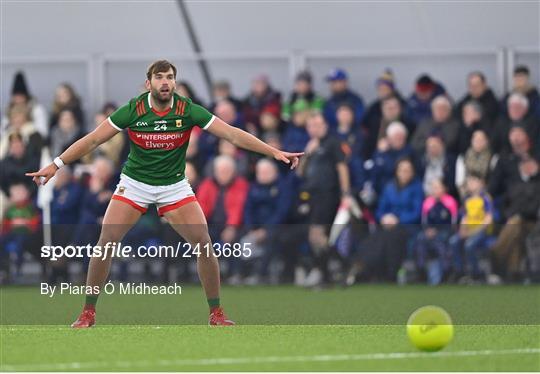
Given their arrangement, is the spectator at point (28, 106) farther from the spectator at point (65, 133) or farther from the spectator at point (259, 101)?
the spectator at point (259, 101)

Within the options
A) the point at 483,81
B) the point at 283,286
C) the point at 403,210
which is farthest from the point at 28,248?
the point at 483,81

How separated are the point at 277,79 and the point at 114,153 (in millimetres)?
2839

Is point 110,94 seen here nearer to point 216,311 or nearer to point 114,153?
point 114,153

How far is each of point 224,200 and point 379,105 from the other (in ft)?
8.80

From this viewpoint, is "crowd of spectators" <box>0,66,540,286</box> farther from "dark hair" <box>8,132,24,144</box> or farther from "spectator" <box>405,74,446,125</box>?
"dark hair" <box>8,132,24,144</box>

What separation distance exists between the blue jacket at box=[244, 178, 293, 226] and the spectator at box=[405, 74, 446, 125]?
6.87 ft

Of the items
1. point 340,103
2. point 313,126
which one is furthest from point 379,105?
point 313,126

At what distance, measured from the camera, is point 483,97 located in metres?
19.8

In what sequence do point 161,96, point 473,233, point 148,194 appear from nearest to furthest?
point 161,96 → point 148,194 → point 473,233

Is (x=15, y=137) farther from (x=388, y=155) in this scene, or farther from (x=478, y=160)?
(x=478, y=160)

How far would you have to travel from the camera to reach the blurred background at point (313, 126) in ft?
62.1

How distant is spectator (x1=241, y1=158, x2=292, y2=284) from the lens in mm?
18969

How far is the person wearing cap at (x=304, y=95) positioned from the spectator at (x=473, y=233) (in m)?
2.73

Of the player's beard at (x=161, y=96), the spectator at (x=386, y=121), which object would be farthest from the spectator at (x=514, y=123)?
the player's beard at (x=161, y=96)
